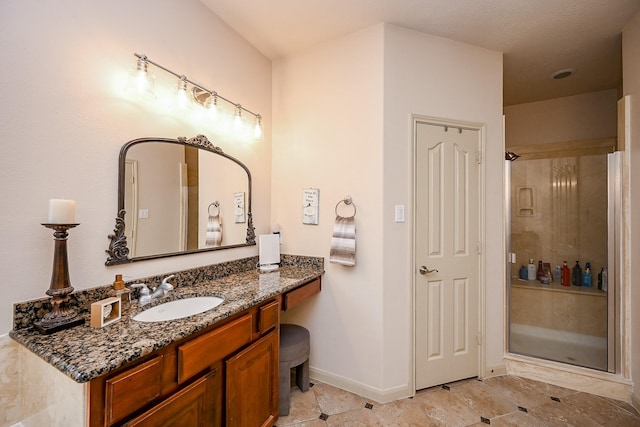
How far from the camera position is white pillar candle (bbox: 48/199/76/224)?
1016 mm

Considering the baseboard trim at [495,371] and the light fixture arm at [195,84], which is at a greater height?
the light fixture arm at [195,84]

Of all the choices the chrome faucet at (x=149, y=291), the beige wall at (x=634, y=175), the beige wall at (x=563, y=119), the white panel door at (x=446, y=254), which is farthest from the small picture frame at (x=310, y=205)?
the beige wall at (x=563, y=119)

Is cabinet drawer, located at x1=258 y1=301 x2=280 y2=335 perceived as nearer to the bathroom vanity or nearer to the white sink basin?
the bathroom vanity

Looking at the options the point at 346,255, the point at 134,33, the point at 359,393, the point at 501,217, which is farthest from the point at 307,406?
the point at 134,33

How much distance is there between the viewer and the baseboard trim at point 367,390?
1.97 metres

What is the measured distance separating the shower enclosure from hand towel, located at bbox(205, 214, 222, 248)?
2.42 metres

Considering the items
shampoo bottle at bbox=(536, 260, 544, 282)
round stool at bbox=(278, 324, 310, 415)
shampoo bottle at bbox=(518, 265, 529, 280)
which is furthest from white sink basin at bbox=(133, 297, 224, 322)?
shampoo bottle at bbox=(536, 260, 544, 282)

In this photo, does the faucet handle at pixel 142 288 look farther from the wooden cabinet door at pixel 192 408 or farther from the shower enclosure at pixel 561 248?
the shower enclosure at pixel 561 248

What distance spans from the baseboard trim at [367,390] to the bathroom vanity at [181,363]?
0.62m

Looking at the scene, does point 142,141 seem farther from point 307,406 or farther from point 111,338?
point 307,406

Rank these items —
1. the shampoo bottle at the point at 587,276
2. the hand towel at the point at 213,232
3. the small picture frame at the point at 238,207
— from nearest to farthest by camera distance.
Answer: the hand towel at the point at 213,232, the small picture frame at the point at 238,207, the shampoo bottle at the point at 587,276

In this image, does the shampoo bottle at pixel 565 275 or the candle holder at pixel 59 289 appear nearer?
the candle holder at pixel 59 289

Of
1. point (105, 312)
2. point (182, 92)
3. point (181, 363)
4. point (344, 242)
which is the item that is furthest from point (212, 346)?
point (182, 92)

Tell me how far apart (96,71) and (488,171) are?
267cm
